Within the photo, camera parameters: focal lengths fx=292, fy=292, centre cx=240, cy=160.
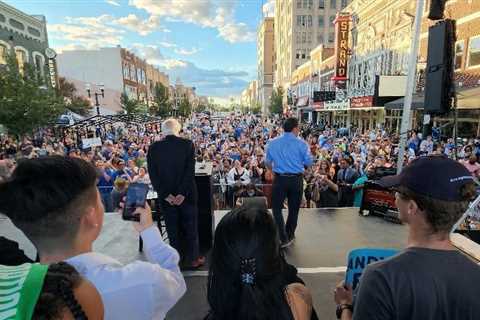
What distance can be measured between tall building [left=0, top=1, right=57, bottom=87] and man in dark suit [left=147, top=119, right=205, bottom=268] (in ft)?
67.2

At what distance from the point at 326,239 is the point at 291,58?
64.5 meters

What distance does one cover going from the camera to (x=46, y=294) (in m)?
0.75

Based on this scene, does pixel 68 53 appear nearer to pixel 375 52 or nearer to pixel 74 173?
pixel 375 52

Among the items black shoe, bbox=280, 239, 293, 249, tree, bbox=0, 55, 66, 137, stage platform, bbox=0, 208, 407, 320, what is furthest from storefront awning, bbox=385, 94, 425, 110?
tree, bbox=0, 55, 66, 137

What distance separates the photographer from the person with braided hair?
714 millimetres

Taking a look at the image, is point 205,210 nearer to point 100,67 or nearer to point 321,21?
point 100,67

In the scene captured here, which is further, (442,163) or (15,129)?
(15,129)

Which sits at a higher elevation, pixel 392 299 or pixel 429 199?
pixel 429 199

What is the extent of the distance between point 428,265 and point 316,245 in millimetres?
2919

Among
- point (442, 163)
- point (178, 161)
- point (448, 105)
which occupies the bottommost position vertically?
point (178, 161)

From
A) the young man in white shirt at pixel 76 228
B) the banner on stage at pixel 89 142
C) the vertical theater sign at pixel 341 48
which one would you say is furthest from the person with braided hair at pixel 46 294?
the vertical theater sign at pixel 341 48

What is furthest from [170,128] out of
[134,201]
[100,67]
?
[100,67]

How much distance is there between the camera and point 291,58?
209 ft

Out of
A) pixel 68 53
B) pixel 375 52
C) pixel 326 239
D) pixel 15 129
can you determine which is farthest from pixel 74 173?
pixel 68 53
